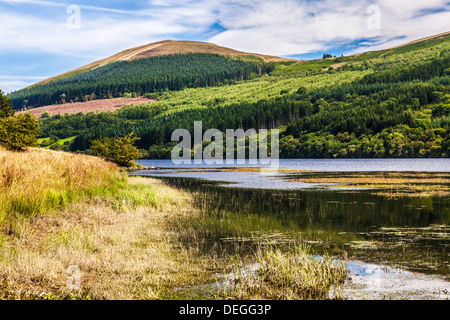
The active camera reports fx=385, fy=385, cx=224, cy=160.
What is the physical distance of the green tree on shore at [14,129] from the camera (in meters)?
41.8

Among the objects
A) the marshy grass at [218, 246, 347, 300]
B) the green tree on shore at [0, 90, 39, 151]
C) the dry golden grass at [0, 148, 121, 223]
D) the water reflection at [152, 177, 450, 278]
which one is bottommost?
the water reflection at [152, 177, 450, 278]

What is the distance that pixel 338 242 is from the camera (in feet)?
57.0

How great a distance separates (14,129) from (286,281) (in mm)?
41462

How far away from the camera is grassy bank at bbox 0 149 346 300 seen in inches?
425

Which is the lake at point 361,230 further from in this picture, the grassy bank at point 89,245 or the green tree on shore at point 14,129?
the green tree on shore at point 14,129

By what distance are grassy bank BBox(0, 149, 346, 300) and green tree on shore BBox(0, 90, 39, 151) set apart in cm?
1928

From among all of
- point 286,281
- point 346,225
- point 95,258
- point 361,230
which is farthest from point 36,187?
point 361,230

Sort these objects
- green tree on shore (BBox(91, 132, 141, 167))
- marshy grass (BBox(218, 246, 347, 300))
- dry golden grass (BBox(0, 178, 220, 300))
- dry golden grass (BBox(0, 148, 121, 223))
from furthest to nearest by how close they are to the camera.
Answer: green tree on shore (BBox(91, 132, 141, 167)), dry golden grass (BBox(0, 148, 121, 223)), marshy grass (BBox(218, 246, 347, 300)), dry golden grass (BBox(0, 178, 220, 300))

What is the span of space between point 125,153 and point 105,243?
A: 2808 inches

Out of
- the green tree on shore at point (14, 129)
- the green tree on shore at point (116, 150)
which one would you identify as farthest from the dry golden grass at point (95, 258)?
the green tree on shore at point (116, 150)

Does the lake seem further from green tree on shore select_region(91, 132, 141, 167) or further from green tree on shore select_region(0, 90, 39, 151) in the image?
green tree on shore select_region(91, 132, 141, 167)

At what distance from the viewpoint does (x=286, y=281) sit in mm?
11562

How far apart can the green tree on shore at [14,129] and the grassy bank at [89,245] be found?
63.3 feet

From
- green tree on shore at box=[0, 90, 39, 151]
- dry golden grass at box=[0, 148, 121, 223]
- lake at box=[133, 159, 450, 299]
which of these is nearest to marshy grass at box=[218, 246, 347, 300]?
lake at box=[133, 159, 450, 299]
